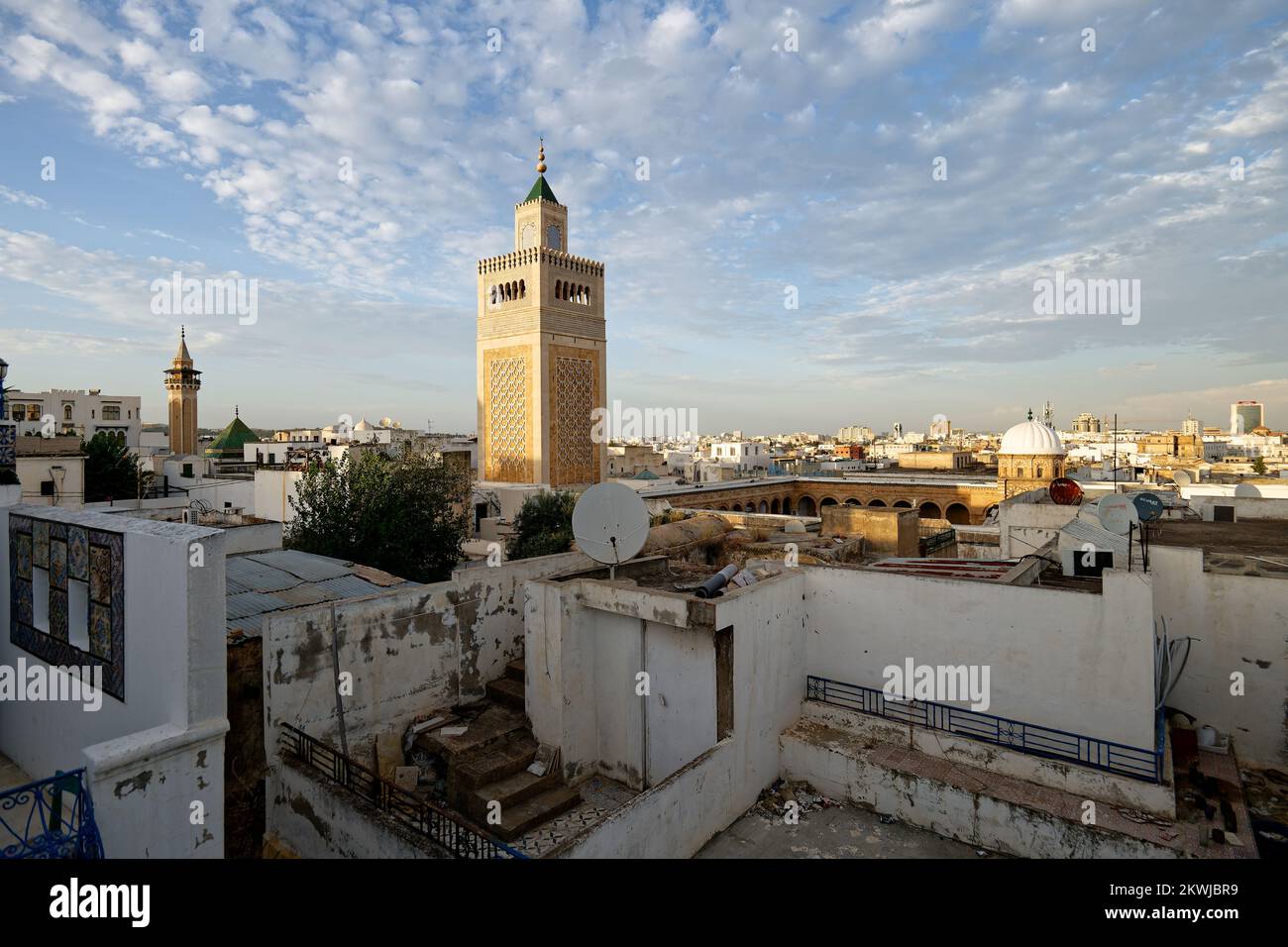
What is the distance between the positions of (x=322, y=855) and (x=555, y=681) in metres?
2.60

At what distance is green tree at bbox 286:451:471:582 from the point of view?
17016 millimetres

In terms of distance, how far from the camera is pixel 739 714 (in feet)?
22.8

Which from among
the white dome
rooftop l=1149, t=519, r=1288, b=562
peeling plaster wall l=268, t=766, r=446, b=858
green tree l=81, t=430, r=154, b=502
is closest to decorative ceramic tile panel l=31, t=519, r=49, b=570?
peeling plaster wall l=268, t=766, r=446, b=858

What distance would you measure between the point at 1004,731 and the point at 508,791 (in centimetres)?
494

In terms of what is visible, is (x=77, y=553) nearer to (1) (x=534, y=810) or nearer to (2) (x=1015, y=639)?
(1) (x=534, y=810)

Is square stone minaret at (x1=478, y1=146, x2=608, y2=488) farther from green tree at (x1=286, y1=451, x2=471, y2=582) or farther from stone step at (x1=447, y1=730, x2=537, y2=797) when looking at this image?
stone step at (x1=447, y1=730, x2=537, y2=797)

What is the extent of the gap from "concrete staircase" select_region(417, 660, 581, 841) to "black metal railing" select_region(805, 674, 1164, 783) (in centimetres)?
315

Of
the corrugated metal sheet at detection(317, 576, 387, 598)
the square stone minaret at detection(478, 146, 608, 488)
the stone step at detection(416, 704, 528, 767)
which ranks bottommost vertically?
the stone step at detection(416, 704, 528, 767)

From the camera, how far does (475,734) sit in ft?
25.2

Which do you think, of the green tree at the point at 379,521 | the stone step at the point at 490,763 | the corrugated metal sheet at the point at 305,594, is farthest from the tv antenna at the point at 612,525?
the green tree at the point at 379,521

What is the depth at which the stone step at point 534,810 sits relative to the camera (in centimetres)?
655

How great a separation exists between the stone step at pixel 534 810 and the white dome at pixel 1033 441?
32096 millimetres
